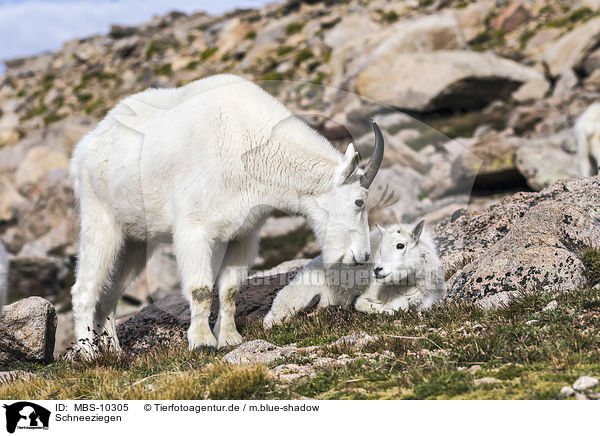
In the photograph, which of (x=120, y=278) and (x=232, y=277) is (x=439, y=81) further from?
(x=232, y=277)

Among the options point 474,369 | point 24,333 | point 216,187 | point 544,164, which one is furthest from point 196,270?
point 544,164

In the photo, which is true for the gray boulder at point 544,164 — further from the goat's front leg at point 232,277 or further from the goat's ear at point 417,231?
the goat's front leg at point 232,277

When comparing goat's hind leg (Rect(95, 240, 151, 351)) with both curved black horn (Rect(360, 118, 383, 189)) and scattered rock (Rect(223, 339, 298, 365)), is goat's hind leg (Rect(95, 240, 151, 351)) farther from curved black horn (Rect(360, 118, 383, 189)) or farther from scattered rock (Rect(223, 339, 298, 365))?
curved black horn (Rect(360, 118, 383, 189))

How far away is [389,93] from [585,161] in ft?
45.7

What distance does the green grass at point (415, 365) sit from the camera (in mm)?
4836

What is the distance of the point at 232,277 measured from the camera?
7855 millimetres

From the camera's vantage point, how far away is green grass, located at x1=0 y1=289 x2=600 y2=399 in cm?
484

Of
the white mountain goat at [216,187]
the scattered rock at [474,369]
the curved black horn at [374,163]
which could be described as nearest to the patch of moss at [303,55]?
the white mountain goat at [216,187]

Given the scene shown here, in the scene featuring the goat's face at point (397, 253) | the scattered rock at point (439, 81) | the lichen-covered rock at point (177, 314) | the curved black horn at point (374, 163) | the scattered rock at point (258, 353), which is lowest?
the scattered rock at point (439, 81)

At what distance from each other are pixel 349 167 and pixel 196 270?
6.96 feet

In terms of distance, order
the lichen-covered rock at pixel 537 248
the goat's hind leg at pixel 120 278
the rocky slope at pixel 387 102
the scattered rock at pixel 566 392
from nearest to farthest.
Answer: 1. the scattered rock at pixel 566 392
2. the lichen-covered rock at pixel 537 248
3. the goat's hind leg at pixel 120 278
4. the rocky slope at pixel 387 102

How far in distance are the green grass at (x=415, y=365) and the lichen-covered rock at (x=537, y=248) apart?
1.30 feet

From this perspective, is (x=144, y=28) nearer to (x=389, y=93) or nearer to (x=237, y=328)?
(x=389, y=93)

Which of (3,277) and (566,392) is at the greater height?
(566,392)
